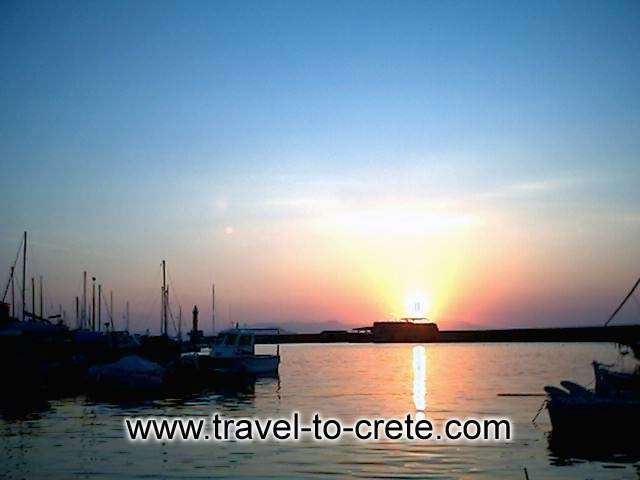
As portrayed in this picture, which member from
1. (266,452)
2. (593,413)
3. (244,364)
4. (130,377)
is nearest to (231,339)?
(244,364)

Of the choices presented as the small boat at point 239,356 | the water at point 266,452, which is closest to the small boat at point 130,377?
the water at point 266,452

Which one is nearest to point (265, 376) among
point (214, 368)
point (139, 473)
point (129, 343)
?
point (214, 368)

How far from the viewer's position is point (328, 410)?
1716 inches

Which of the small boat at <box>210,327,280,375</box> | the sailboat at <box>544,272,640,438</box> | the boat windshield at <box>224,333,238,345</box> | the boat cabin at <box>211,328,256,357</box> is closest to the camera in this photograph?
the sailboat at <box>544,272,640,438</box>

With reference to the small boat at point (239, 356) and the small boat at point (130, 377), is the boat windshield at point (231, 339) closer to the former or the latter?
the small boat at point (239, 356)

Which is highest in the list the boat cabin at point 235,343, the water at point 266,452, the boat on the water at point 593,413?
the boat cabin at point 235,343

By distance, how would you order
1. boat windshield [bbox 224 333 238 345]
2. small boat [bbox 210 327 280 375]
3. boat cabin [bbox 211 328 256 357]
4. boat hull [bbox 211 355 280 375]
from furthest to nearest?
boat windshield [bbox 224 333 238 345] → boat cabin [bbox 211 328 256 357] → small boat [bbox 210 327 280 375] → boat hull [bbox 211 355 280 375]

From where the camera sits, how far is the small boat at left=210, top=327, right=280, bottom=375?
196 feet

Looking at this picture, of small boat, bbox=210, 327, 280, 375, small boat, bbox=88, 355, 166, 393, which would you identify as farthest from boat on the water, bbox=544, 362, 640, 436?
small boat, bbox=210, 327, 280, 375

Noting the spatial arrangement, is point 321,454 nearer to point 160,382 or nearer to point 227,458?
point 227,458

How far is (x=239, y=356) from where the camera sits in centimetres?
6188

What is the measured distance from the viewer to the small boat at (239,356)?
59875mm

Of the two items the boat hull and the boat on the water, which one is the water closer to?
the boat on the water

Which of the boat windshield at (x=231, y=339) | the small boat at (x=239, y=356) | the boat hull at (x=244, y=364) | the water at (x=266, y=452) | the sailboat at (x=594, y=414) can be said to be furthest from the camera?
the boat windshield at (x=231, y=339)
